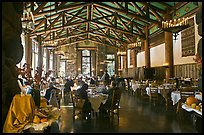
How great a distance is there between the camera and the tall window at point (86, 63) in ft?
89.9

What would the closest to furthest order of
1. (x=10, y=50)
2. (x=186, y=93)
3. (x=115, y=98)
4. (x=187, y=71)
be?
(x=10, y=50), (x=115, y=98), (x=186, y=93), (x=187, y=71)

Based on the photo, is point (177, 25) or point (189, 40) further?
point (189, 40)

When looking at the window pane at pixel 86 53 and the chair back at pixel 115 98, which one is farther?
the window pane at pixel 86 53

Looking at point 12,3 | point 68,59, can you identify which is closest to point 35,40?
point 68,59

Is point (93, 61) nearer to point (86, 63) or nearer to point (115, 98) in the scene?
point (86, 63)

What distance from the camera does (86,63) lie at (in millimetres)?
27484

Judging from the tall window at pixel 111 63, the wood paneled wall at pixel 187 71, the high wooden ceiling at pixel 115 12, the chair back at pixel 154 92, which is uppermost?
the high wooden ceiling at pixel 115 12

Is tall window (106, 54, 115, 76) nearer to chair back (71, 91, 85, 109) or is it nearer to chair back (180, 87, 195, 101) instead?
chair back (180, 87, 195, 101)

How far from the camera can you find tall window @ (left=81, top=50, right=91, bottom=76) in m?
27.4

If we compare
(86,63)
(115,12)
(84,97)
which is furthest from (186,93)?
(86,63)

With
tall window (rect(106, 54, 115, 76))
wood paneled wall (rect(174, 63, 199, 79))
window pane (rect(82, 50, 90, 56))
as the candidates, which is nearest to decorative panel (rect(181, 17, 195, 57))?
wood paneled wall (rect(174, 63, 199, 79))

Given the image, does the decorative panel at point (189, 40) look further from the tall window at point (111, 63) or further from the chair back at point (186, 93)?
the tall window at point (111, 63)

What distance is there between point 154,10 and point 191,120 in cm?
792

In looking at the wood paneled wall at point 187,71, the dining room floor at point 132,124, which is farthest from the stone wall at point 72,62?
the dining room floor at point 132,124
